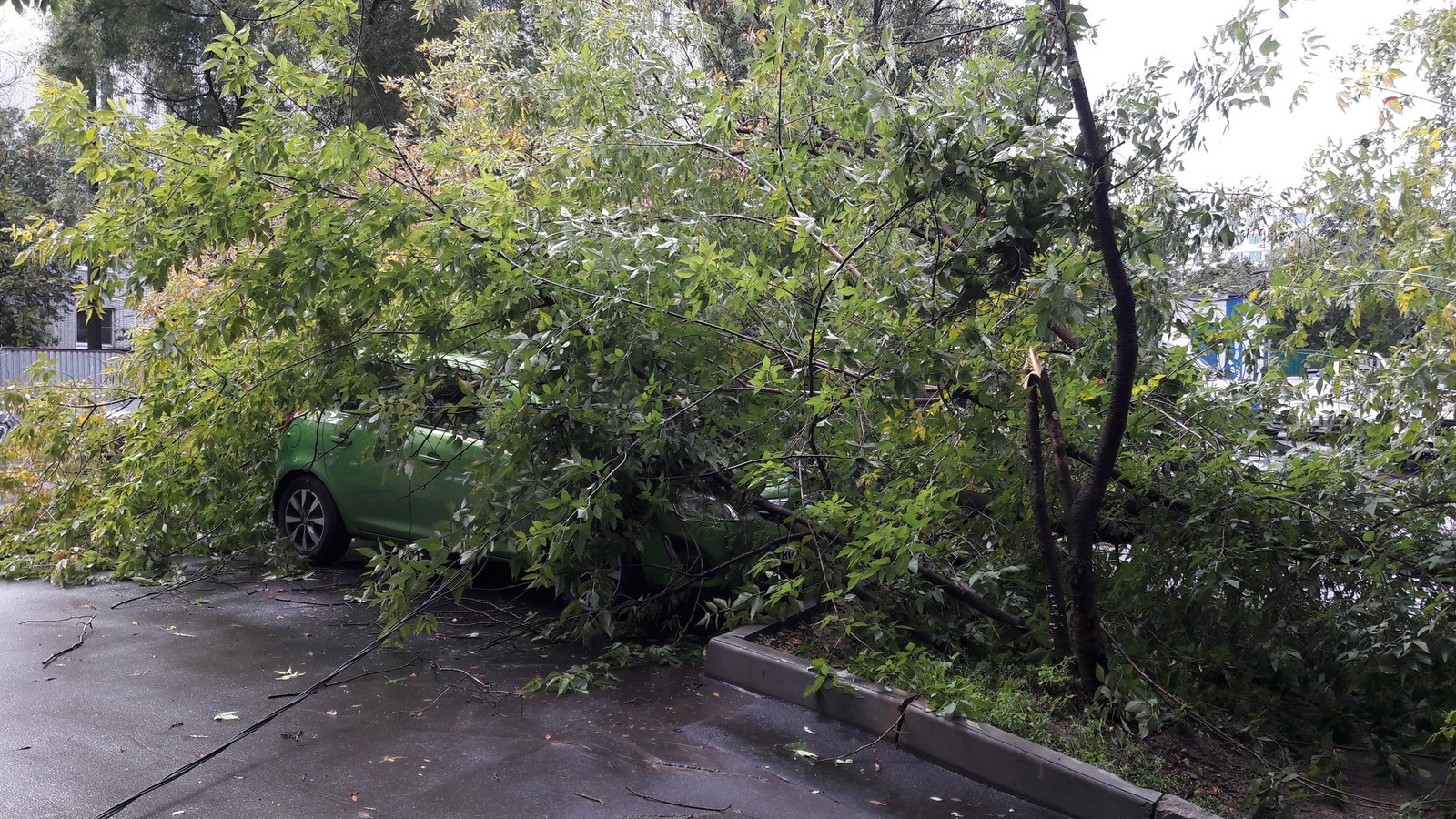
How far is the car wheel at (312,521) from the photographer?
8.80 m

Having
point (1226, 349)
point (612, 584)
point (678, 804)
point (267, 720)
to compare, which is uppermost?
point (1226, 349)

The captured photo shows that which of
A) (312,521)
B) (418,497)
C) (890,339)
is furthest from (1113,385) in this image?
(312,521)

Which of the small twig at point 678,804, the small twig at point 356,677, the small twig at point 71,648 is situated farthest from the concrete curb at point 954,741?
the small twig at point 71,648

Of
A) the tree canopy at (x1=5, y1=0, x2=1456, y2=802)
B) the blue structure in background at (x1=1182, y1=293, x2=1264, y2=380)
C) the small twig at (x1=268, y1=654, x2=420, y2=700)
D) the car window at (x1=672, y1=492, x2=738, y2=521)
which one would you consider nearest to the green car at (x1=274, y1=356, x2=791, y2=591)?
the car window at (x1=672, y1=492, x2=738, y2=521)

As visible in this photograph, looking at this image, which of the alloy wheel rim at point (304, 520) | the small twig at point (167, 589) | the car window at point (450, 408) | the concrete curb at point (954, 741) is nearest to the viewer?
the concrete curb at point (954, 741)

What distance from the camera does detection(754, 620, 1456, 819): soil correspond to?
4.63 metres

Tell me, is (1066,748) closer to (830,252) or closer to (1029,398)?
(1029,398)

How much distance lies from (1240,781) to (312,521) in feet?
23.7

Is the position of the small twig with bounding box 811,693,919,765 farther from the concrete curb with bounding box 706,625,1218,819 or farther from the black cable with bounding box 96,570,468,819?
the black cable with bounding box 96,570,468,819

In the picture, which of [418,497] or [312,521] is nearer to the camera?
[418,497]

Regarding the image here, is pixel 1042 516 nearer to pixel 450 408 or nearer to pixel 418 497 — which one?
pixel 450 408

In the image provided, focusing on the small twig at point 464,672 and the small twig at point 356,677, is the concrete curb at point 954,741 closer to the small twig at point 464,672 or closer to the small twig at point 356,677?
the small twig at point 464,672

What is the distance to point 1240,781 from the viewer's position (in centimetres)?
486

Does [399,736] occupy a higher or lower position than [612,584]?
lower
